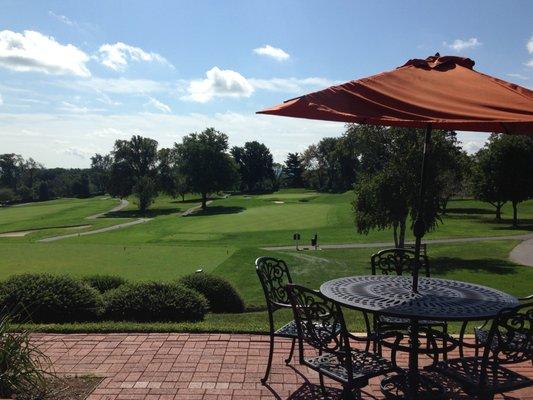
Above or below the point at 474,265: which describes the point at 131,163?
above

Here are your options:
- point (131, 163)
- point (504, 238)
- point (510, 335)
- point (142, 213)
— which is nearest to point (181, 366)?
point (510, 335)

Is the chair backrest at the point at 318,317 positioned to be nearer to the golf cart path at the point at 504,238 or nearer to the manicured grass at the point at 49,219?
the golf cart path at the point at 504,238

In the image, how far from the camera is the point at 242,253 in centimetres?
2195

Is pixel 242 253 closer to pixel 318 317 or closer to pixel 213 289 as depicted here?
pixel 213 289

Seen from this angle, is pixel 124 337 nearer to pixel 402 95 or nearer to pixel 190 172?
pixel 402 95

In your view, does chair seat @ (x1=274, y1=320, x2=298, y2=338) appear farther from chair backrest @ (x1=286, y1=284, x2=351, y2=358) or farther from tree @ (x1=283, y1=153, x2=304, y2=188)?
tree @ (x1=283, y1=153, x2=304, y2=188)

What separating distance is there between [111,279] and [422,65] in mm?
7730

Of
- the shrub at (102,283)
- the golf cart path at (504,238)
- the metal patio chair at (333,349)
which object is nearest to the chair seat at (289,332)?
the metal patio chair at (333,349)

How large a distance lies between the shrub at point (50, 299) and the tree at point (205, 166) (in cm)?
5129

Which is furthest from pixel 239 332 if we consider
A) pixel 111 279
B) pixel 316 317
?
pixel 111 279

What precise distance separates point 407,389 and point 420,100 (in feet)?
7.50

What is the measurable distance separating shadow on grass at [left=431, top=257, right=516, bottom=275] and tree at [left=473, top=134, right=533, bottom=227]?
15.7m

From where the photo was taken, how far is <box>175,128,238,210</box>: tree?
A: 6031cm

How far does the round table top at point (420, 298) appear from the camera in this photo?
3.48 meters
